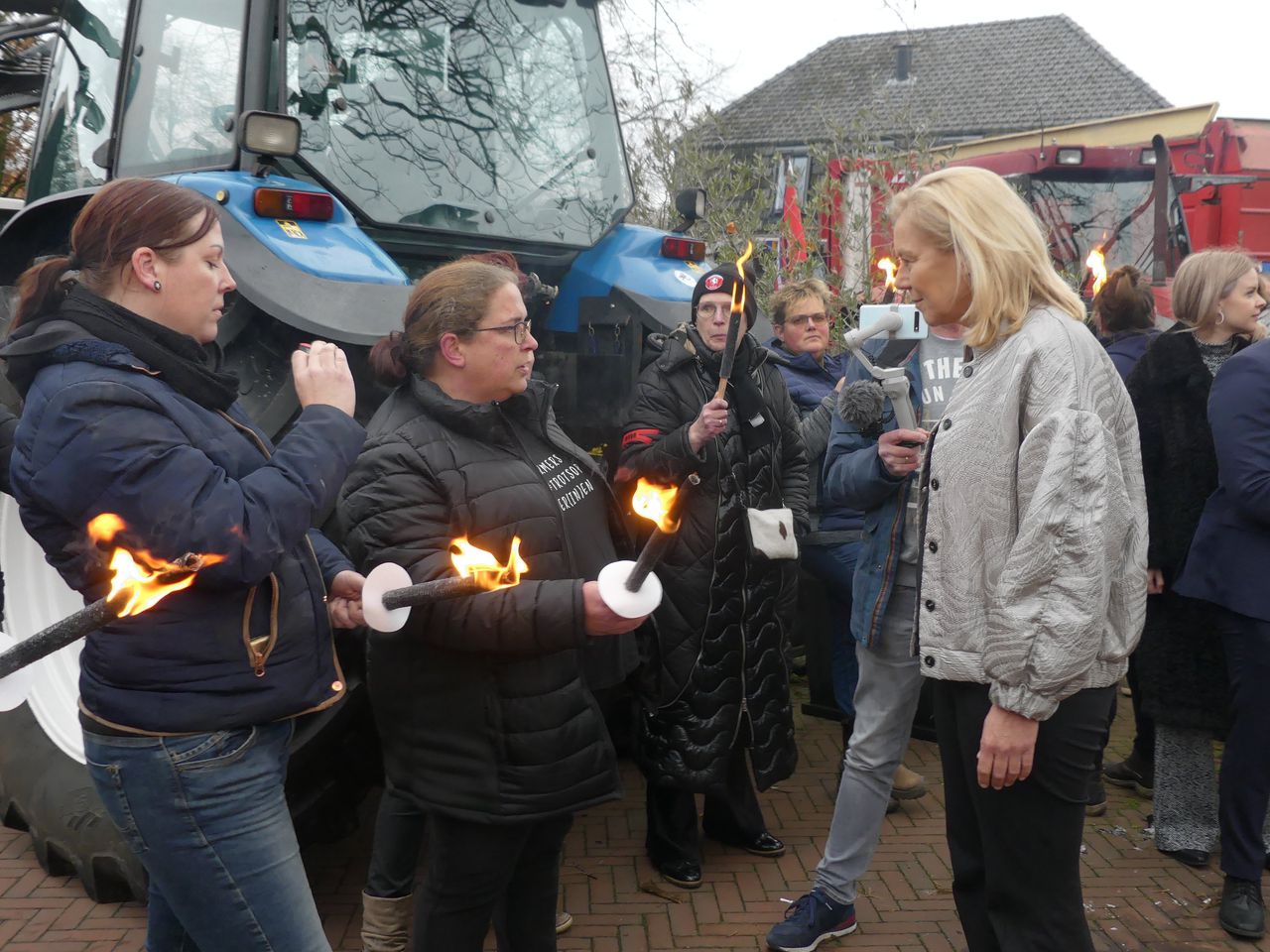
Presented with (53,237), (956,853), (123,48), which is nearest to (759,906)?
(956,853)

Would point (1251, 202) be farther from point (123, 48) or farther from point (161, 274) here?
point (161, 274)

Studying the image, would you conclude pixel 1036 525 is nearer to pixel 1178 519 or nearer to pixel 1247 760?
pixel 1247 760

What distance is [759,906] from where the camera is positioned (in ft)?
11.0

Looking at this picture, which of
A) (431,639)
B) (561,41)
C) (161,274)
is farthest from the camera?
(561,41)

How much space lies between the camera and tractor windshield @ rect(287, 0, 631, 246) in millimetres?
3725

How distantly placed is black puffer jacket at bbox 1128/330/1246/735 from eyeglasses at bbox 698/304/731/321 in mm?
1388

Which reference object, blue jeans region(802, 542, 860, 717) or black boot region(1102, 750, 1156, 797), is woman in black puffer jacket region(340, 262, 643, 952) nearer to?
blue jeans region(802, 542, 860, 717)

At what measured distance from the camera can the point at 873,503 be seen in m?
3.01

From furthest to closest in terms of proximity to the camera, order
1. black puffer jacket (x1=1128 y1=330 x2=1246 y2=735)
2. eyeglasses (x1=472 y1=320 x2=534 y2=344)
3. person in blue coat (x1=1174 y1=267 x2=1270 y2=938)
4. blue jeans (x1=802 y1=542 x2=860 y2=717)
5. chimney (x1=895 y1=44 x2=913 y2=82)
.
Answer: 1. chimney (x1=895 y1=44 x2=913 y2=82)
2. blue jeans (x1=802 y1=542 x2=860 y2=717)
3. black puffer jacket (x1=1128 y1=330 x2=1246 y2=735)
4. person in blue coat (x1=1174 y1=267 x2=1270 y2=938)
5. eyeglasses (x1=472 y1=320 x2=534 y2=344)

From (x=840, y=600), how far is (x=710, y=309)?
123 cm

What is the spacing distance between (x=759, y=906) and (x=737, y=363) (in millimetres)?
1594

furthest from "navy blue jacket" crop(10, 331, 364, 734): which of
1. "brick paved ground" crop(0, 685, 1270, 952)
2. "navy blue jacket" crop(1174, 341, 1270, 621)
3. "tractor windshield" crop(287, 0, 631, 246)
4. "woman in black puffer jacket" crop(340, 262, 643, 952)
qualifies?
"navy blue jacket" crop(1174, 341, 1270, 621)

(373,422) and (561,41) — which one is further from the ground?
(561,41)

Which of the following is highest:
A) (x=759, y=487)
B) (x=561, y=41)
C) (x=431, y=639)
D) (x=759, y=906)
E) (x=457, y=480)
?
(x=561, y=41)
